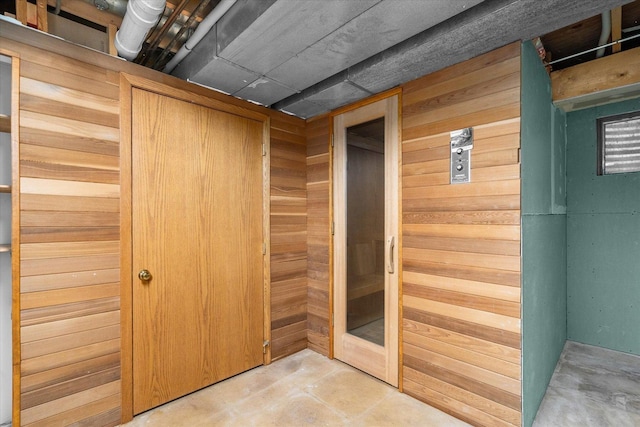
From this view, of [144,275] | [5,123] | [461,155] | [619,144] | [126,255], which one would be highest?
[619,144]

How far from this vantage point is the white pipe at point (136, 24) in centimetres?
161

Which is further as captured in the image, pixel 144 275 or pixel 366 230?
pixel 366 230

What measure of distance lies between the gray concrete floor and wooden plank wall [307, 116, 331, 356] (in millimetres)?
1806

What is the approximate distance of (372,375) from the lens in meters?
2.63

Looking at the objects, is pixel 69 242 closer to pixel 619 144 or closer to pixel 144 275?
pixel 144 275

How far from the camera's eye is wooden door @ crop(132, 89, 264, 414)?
2.15 meters

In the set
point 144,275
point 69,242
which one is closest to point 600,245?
point 144,275

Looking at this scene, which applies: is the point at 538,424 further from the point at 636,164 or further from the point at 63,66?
the point at 63,66

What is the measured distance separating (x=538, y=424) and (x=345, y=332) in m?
1.51

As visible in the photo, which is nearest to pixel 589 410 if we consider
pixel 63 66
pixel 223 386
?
pixel 223 386

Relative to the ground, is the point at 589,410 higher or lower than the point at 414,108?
lower

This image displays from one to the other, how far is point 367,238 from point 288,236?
80cm

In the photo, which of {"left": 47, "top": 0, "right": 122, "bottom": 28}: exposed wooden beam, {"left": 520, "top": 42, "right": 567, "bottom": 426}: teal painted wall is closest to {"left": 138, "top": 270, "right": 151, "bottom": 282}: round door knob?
{"left": 47, "top": 0, "right": 122, "bottom": 28}: exposed wooden beam

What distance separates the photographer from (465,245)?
80.7 inches
